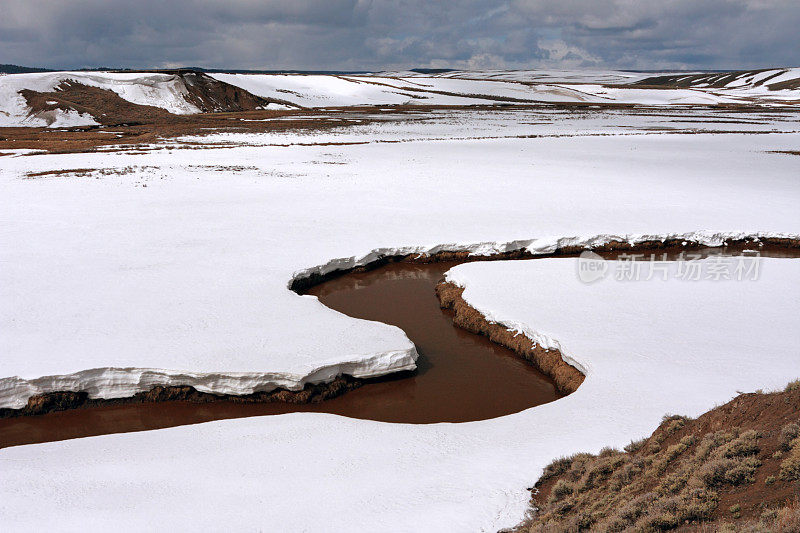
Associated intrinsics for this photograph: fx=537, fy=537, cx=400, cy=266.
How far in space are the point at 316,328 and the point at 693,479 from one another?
6880mm

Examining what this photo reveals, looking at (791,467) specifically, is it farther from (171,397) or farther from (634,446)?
(171,397)

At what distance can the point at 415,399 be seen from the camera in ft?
30.4

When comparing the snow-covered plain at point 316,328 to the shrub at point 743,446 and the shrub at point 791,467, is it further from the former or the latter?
the shrub at point 791,467

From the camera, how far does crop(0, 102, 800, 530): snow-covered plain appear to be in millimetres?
6386

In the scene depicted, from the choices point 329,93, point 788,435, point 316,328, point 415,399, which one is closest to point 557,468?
point 788,435

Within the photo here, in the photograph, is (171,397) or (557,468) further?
(171,397)

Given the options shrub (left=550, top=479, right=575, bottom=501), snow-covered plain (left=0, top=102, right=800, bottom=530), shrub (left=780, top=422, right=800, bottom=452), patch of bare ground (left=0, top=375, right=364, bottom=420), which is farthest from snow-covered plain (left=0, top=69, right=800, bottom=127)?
shrub (left=780, top=422, right=800, bottom=452)

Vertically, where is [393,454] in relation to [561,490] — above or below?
below

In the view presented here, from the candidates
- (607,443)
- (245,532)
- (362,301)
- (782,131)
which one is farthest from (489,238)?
(782,131)

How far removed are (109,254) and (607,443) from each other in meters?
13.1

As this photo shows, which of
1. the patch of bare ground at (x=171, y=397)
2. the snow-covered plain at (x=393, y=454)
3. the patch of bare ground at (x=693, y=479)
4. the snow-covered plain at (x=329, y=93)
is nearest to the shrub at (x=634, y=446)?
the patch of bare ground at (x=693, y=479)

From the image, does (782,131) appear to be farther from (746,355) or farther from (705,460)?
(705,460)

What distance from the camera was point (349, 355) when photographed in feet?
31.0

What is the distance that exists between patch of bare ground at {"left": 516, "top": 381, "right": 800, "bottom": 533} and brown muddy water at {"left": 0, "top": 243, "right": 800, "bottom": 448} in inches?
103
